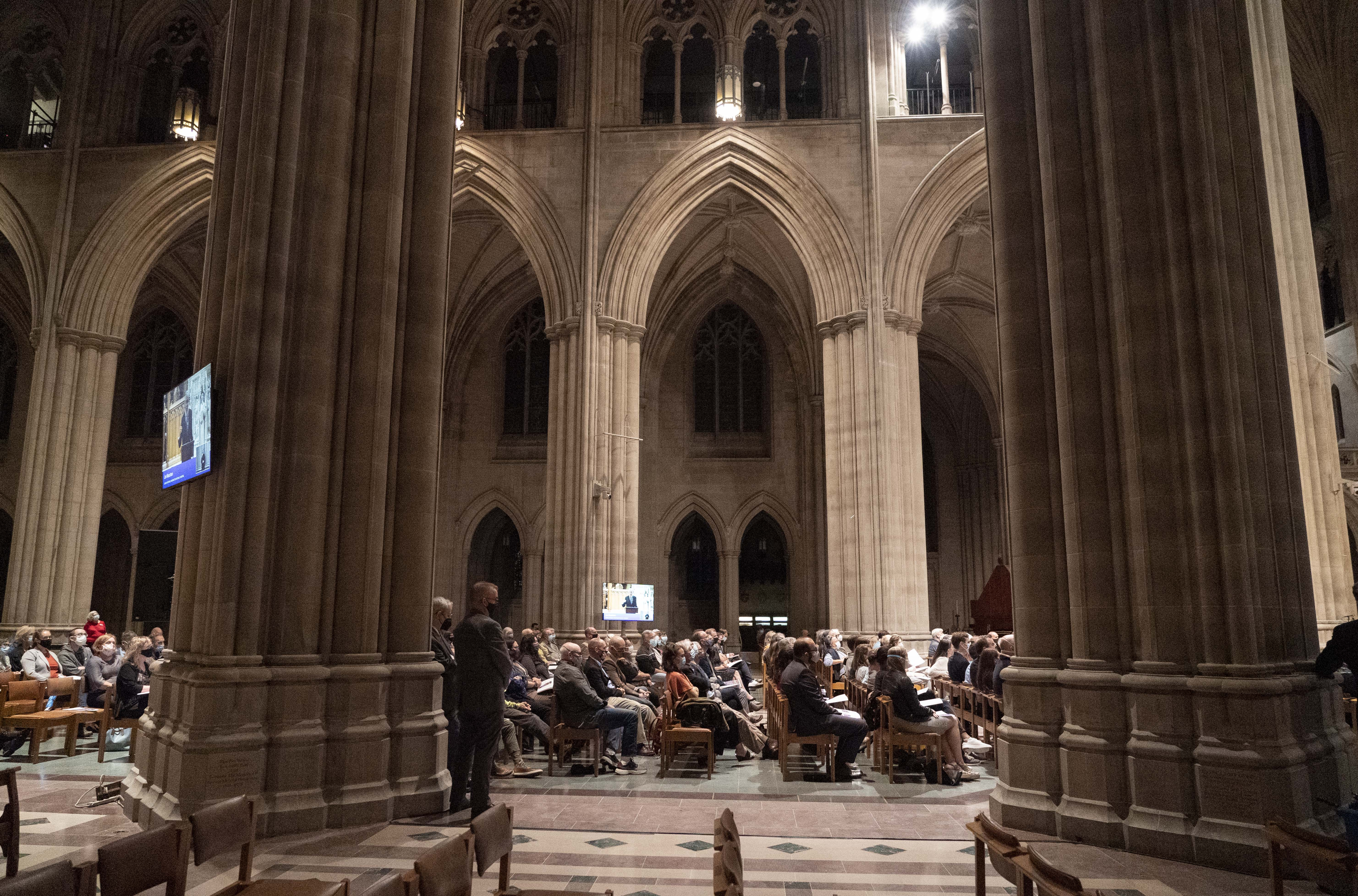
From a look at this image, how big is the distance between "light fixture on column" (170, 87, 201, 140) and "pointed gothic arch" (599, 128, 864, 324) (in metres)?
9.03

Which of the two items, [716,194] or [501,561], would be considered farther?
[501,561]

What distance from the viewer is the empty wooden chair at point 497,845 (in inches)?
119

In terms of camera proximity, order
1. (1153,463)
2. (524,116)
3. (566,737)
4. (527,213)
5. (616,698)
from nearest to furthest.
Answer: (1153,463), (566,737), (616,698), (527,213), (524,116)

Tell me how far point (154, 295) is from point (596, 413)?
43.1ft

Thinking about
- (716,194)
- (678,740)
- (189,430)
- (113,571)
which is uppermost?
(716,194)

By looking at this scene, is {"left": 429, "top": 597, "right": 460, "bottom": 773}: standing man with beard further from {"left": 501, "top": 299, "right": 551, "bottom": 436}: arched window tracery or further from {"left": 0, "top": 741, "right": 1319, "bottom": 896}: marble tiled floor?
{"left": 501, "top": 299, "right": 551, "bottom": 436}: arched window tracery

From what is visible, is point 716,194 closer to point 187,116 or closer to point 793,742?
point 187,116

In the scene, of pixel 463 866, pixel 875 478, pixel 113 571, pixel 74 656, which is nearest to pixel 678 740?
pixel 463 866

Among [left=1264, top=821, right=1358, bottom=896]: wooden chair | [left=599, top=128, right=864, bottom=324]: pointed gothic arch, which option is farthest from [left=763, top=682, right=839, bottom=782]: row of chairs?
[left=599, top=128, right=864, bottom=324]: pointed gothic arch

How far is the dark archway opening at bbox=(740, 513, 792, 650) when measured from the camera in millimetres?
23781

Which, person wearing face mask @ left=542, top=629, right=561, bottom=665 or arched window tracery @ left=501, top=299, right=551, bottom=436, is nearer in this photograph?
person wearing face mask @ left=542, top=629, right=561, bottom=665

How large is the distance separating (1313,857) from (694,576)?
68.5 feet

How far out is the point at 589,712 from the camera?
24.6 feet

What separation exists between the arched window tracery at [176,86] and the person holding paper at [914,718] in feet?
58.7
